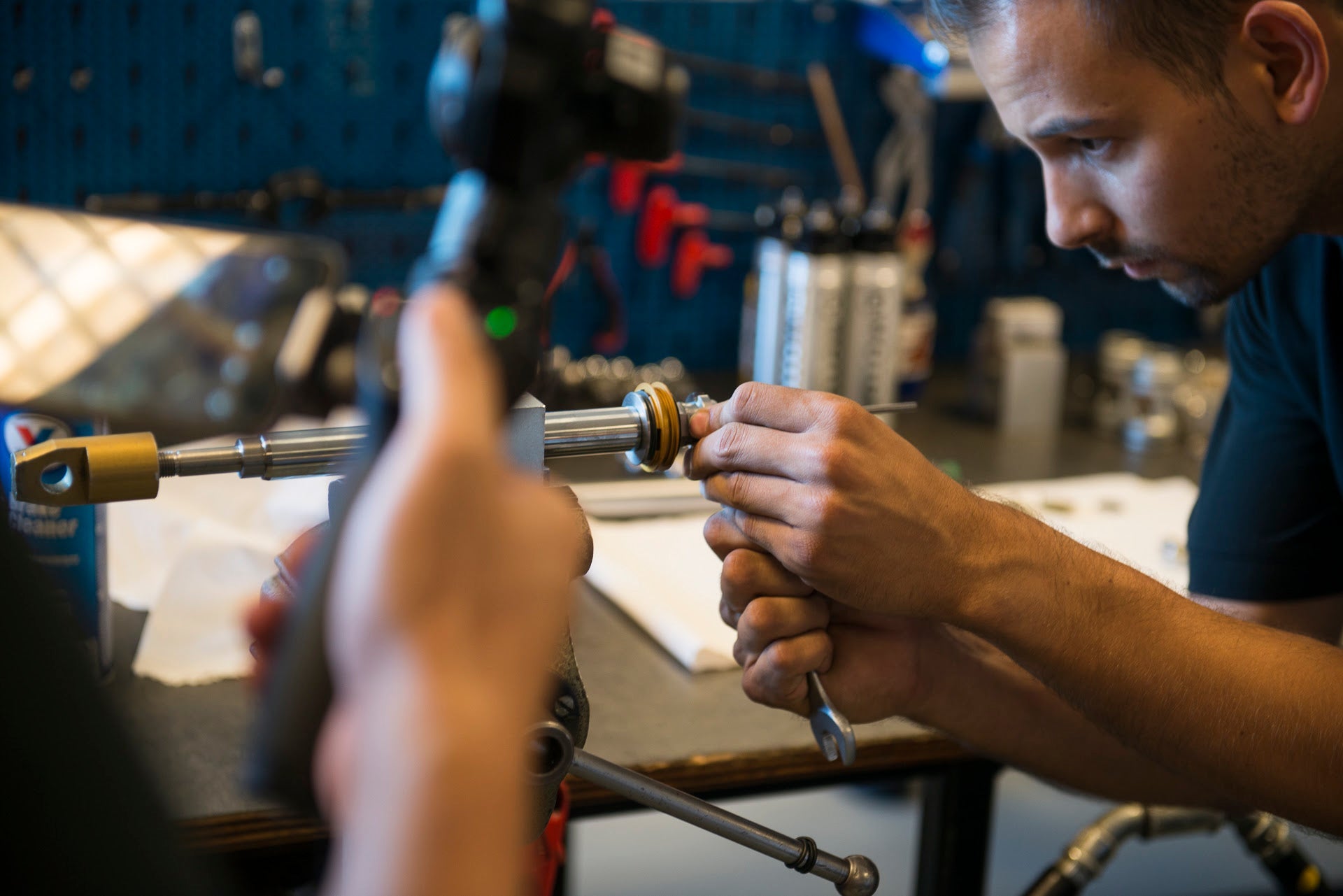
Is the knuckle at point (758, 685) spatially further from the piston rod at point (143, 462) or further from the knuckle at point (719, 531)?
the piston rod at point (143, 462)

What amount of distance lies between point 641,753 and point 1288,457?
63cm

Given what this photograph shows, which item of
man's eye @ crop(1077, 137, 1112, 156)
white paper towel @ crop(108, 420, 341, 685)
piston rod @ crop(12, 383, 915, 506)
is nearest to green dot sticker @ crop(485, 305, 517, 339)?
piston rod @ crop(12, 383, 915, 506)

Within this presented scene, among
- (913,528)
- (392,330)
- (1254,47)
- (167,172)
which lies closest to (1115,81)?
(1254,47)

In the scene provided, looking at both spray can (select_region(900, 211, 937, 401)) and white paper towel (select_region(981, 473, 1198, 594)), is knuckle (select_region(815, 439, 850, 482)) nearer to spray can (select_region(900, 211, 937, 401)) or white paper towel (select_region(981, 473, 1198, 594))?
white paper towel (select_region(981, 473, 1198, 594))

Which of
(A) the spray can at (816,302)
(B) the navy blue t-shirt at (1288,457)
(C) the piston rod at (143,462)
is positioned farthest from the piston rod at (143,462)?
(A) the spray can at (816,302)

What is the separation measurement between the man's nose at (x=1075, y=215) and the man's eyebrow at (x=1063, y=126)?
61mm

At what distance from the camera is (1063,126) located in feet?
3.14

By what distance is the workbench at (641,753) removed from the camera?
0.82m

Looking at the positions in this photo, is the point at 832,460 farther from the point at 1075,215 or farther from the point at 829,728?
the point at 1075,215

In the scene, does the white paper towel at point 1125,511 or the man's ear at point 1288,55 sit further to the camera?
the white paper towel at point 1125,511

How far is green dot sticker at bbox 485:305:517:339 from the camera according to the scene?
0.41 m

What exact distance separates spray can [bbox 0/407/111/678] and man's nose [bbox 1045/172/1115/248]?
2.55 ft

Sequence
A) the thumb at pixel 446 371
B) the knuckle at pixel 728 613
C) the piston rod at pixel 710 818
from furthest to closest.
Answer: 1. the knuckle at pixel 728 613
2. the piston rod at pixel 710 818
3. the thumb at pixel 446 371

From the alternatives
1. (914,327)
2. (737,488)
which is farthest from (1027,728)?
(914,327)
